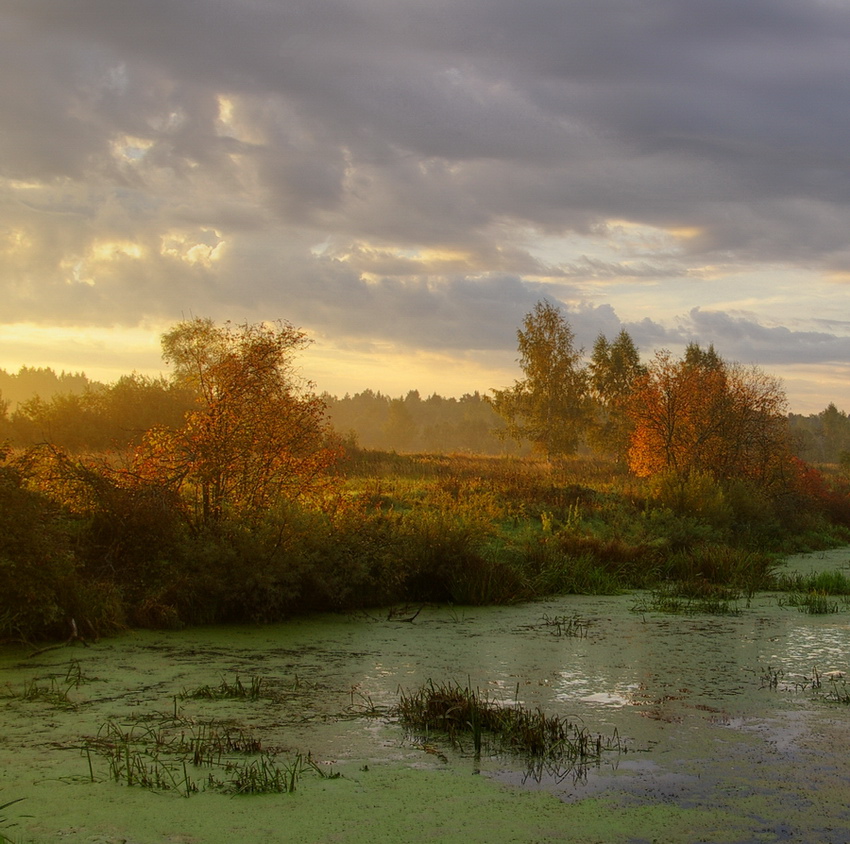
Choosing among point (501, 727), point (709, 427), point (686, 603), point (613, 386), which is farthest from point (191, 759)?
point (613, 386)

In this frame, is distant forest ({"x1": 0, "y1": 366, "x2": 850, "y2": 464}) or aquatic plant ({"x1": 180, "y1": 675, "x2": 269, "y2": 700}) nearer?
aquatic plant ({"x1": 180, "y1": 675, "x2": 269, "y2": 700})

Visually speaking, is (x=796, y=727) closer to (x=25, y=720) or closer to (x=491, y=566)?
(x=25, y=720)

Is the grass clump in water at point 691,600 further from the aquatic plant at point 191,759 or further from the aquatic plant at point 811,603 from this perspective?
the aquatic plant at point 191,759

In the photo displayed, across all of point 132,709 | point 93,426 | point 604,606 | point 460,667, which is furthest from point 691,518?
point 93,426

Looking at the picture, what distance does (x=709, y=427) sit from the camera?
2928 centimetres

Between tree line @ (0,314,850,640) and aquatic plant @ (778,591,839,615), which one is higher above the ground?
tree line @ (0,314,850,640)

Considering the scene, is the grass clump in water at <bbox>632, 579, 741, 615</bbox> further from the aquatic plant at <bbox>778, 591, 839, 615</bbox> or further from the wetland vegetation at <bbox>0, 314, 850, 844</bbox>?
the aquatic plant at <bbox>778, 591, 839, 615</bbox>

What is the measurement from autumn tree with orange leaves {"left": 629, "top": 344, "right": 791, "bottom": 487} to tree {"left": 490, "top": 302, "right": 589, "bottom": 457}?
1112 cm

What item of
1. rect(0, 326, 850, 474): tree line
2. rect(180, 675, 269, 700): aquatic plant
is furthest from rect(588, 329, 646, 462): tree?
rect(180, 675, 269, 700): aquatic plant

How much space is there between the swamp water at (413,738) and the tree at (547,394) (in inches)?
1449

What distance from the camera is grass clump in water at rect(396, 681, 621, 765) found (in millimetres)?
5254

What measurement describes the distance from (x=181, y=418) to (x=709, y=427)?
24252mm

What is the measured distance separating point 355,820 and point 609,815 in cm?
123

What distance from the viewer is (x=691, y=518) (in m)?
19.3
